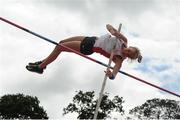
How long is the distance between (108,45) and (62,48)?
3.02 ft

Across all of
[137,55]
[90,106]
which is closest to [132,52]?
[137,55]

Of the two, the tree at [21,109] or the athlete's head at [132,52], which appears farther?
the tree at [21,109]

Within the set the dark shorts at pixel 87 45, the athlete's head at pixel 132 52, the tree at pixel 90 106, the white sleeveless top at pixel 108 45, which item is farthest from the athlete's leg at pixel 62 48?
the tree at pixel 90 106

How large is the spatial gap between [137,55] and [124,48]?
0.97 feet

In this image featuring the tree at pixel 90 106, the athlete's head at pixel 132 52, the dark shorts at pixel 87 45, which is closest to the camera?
the athlete's head at pixel 132 52

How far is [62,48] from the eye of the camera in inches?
405

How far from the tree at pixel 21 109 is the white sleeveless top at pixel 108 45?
54364mm

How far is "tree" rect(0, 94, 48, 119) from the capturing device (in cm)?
6506

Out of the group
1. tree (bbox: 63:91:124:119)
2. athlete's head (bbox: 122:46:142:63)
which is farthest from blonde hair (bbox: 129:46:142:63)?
tree (bbox: 63:91:124:119)

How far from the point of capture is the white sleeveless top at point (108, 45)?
33.2ft

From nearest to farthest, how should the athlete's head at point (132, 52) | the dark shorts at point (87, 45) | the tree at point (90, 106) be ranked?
the athlete's head at point (132, 52) → the dark shorts at point (87, 45) → the tree at point (90, 106)

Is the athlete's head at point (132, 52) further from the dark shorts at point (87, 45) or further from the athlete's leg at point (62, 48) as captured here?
the athlete's leg at point (62, 48)

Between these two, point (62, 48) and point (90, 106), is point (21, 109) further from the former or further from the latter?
point (62, 48)

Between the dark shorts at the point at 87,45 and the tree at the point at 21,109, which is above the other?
the tree at the point at 21,109
